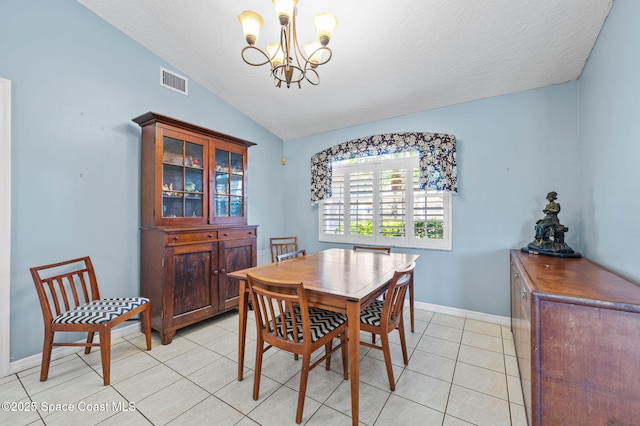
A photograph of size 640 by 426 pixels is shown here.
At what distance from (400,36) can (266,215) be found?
9.42ft

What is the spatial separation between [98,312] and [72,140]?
1486 mm

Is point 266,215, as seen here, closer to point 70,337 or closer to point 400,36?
point 70,337

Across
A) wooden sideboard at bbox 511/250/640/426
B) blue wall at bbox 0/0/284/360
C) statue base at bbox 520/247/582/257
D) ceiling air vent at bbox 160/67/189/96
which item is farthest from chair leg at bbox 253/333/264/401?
ceiling air vent at bbox 160/67/189/96

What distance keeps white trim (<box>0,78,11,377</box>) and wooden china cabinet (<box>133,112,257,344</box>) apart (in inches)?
33.3

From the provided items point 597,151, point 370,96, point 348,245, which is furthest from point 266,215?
point 597,151

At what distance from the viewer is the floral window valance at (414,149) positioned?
2.98m

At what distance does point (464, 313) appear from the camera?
3.00m

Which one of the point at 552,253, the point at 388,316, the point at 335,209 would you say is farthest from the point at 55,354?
the point at 552,253

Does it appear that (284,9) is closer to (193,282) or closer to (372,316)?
(372,316)

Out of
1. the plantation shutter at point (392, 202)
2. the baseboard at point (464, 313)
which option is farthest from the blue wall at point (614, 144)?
the plantation shutter at point (392, 202)

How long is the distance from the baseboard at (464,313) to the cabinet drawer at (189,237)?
101 inches

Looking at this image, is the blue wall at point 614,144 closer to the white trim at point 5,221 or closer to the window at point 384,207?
the window at point 384,207

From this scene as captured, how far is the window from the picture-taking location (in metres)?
3.17

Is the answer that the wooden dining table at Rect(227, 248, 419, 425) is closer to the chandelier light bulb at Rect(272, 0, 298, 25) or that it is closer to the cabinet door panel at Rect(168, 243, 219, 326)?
the cabinet door panel at Rect(168, 243, 219, 326)
